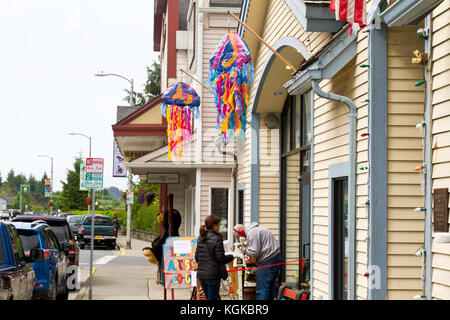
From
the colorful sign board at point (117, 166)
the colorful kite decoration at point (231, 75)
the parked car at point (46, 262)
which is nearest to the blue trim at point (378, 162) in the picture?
the colorful kite decoration at point (231, 75)

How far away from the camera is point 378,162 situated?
8.22 m

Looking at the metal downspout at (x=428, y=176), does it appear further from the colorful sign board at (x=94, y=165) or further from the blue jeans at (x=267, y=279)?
the colorful sign board at (x=94, y=165)

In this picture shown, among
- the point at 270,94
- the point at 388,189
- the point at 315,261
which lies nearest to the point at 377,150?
the point at 388,189

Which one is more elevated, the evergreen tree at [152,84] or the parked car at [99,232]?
the evergreen tree at [152,84]

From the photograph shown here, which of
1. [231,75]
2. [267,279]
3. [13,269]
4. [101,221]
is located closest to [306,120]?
[231,75]

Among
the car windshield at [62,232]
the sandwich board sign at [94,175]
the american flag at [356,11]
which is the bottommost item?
the car windshield at [62,232]

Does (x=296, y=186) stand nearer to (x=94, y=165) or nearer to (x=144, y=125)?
(x=94, y=165)

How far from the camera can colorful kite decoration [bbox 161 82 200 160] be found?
1916 centimetres

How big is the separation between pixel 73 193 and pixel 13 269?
7966 centimetres

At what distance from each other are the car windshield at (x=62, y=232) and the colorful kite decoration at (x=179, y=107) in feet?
12.3

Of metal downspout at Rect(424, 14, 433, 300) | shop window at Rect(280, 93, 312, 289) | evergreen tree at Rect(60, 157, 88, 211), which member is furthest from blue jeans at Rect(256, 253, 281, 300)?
evergreen tree at Rect(60, 157, 88, 211)

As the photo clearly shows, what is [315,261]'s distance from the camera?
441 inches

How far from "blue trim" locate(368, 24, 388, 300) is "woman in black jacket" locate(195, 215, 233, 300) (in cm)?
314

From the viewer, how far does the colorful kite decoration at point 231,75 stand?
13672 mm
